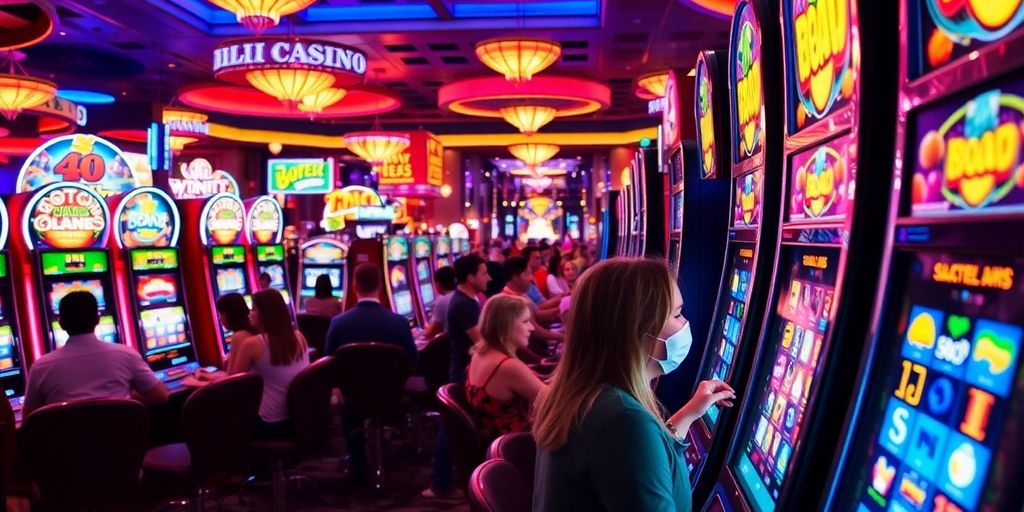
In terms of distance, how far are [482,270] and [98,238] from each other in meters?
2.18

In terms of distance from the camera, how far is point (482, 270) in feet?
18.4

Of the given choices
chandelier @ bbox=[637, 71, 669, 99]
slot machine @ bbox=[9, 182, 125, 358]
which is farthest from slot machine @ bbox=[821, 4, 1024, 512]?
chandelier @ bbox=[637, 71, 669, 99]

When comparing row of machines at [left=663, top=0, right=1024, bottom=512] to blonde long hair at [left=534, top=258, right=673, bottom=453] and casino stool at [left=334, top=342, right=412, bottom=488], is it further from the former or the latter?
casino stool at [left=334, top=342, right=412, bottom=488]

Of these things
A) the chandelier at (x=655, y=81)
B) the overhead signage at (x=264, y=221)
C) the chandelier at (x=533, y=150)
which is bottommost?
the overhead signage at (x=264, y=221)

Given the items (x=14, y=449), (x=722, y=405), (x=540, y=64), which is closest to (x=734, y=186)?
(x=722, y=405)

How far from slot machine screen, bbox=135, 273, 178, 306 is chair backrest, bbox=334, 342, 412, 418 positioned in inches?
45.8

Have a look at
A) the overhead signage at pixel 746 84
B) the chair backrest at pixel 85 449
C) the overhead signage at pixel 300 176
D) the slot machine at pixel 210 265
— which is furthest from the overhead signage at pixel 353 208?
the overhead signage at pixel 746 84

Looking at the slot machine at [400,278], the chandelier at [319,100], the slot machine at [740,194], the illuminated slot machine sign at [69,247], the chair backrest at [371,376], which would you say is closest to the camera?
the slot machine at [740,194]

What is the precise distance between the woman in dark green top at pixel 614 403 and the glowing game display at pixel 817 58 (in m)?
0.37

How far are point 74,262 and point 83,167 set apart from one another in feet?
9.51

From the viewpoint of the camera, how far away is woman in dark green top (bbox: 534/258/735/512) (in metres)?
1.37

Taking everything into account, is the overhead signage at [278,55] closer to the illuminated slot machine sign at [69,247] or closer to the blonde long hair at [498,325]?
the illuminated slot machine sign at [69,247]

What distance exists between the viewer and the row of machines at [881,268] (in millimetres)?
918

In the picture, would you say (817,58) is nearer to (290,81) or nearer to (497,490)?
(497,490)
